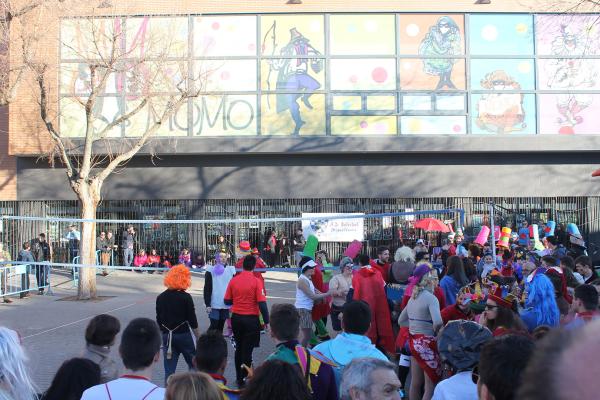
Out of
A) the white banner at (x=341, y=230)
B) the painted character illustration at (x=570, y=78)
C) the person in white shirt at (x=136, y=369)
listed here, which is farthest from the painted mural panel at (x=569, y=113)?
the person in white shirt at (x=136, y=369)

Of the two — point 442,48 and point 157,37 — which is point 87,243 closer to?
point 157,37

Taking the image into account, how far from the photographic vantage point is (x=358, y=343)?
550cm

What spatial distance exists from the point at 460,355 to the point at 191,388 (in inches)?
79.2

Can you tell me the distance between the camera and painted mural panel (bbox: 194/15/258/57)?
26.8 meters

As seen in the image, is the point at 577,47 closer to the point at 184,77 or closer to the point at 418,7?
the point at 418,7

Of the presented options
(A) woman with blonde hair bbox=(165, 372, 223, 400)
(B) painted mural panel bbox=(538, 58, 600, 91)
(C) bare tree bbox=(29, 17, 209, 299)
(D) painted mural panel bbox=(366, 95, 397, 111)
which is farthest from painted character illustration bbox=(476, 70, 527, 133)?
(A) woman with blonde hair bbox=(165, 372, 223, 400)

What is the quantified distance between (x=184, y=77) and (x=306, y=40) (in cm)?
869

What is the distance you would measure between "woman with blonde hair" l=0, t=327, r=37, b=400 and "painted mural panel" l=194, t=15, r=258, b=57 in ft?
79.7

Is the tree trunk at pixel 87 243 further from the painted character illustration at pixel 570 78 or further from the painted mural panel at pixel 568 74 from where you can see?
the painted character illustration at pixel 570 78

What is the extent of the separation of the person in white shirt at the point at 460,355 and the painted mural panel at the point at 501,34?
2431cm

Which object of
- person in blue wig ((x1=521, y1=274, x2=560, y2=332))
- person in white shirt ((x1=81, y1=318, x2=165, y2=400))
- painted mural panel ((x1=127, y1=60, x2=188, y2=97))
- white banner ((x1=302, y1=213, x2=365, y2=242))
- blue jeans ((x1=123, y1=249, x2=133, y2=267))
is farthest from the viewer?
white banner ((x1=302, y1=213, x2=365, y2=242))

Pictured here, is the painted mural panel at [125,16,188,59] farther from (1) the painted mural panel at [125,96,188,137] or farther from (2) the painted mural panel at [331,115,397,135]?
(2) the painted mural panel at [331,115,397,135]

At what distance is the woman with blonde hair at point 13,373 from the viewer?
332 centimetres

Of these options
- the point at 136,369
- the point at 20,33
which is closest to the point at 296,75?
the point at 20,33
